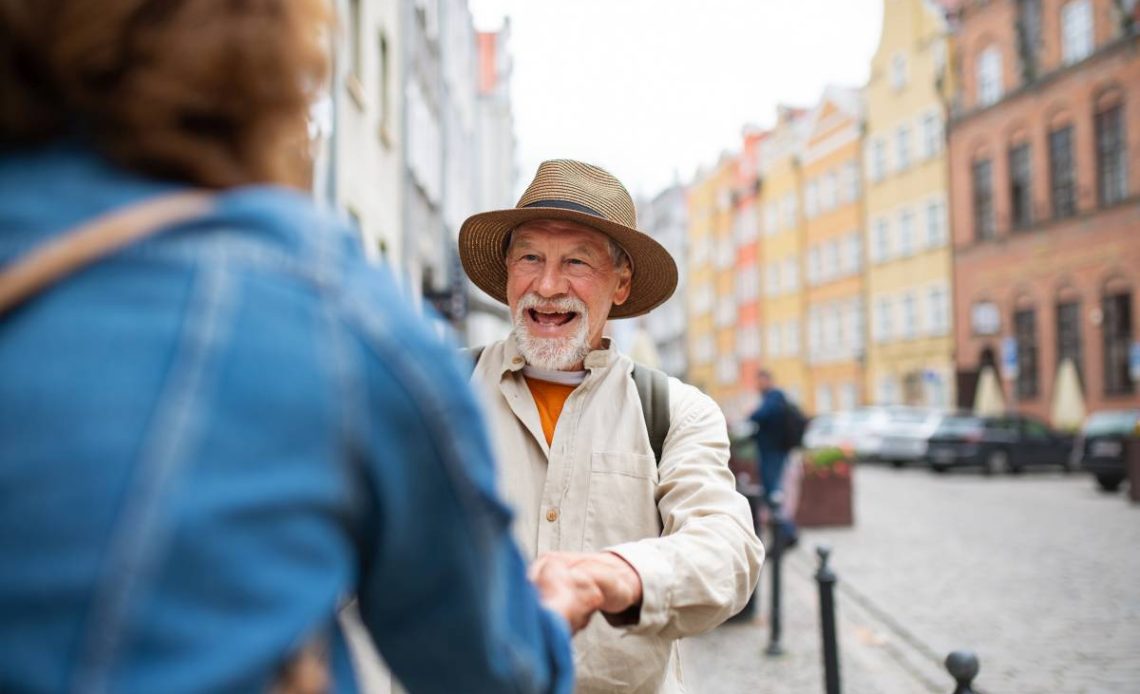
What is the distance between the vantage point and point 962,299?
38531 mm

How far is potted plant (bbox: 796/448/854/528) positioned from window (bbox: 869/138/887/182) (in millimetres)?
32497

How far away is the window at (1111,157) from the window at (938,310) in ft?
26.4

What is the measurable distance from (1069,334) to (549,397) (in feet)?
114

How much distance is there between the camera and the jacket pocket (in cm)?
227

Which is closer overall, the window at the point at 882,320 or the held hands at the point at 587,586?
the held hands at the point at 587,586

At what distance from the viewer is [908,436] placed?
27.2 metres

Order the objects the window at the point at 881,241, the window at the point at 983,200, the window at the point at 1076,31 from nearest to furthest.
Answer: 1. the window at the point at 1076,31
2. the window at the point at 983,200
3. the window at the point at 881,241

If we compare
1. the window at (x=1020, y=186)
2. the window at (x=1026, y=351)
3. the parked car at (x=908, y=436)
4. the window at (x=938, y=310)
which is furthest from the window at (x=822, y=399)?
the parked car at (x=908, y=436)

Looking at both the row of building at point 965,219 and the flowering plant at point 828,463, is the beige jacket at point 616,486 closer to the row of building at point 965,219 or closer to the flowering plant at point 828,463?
the flowering plant at point 828,463

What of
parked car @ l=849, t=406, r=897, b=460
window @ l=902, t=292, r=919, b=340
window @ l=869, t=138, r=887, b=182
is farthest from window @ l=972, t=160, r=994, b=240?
parked car @ l=849, t=406, r=897, b=460

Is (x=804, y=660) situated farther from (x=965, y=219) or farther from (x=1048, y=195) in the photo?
(x=965, y=219)

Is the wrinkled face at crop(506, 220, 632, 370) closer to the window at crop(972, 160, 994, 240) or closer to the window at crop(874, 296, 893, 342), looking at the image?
the window at crop(972, 160, 994, 240)

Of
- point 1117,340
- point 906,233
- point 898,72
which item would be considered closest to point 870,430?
point 1117,340

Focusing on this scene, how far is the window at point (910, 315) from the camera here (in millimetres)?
41500
